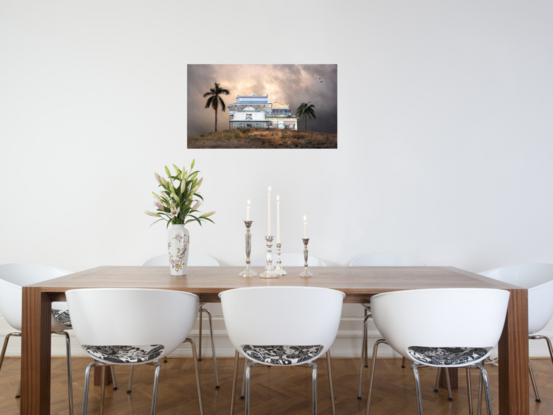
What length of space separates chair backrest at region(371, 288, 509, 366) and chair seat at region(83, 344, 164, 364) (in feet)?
3.31

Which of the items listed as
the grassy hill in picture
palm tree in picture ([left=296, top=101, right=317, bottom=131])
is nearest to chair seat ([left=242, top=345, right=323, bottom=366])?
the grassy hill in picture

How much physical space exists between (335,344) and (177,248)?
1.46 meters

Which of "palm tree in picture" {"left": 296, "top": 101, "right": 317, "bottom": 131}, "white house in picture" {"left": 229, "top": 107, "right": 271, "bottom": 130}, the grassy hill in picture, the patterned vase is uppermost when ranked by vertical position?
"palm tree in picture" {"left": 296, "top": 101, "right": 317, "bottom": 131}

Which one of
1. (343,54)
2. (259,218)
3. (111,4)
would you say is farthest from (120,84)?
(343,54)

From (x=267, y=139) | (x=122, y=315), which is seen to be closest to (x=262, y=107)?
(x=267, y=139)

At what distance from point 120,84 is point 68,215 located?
107cm

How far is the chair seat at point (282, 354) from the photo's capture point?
1593mm

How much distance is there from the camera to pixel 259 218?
297 cm

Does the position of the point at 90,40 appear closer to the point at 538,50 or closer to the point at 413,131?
the point at 413,131

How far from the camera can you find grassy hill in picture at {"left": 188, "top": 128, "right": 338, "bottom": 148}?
2.96 metres

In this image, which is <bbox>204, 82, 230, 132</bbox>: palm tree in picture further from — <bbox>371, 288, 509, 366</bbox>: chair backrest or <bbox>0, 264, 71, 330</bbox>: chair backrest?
<bbox>371, 288, 509, 366</bbox>: chair backrest

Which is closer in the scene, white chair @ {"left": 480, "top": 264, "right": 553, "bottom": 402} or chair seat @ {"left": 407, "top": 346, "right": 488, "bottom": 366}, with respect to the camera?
chair seat @ {"left": 407, "top": 346, "right": 488, "bottom": 366}

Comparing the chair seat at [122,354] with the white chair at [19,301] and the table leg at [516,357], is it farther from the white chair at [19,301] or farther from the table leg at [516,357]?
the table leg at [516,357]

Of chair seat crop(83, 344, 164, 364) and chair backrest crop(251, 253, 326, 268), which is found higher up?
chair backrest crop(251, 253, 326, 268)
